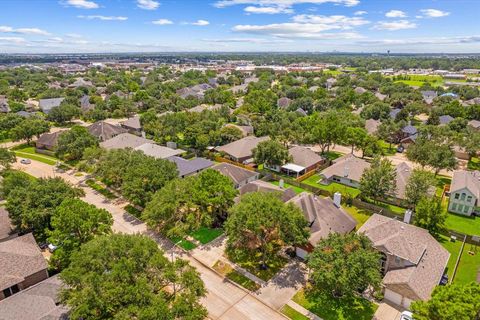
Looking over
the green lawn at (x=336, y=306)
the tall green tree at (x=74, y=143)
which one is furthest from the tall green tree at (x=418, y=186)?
the tall green tree at (x=74, y=143)

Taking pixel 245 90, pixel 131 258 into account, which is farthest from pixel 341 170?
pixel 245 90

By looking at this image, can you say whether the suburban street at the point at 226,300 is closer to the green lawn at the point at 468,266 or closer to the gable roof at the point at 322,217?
the gable roof at the point at 322,217

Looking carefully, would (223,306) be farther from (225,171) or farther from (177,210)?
(225,171)

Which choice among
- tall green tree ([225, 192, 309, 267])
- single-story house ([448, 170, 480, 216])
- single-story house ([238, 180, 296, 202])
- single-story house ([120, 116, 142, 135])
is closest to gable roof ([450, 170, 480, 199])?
single-story house ([448, 170, 480, 216])

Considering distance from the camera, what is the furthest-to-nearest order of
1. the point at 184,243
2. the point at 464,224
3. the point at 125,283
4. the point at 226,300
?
the point at 464,224
the point at 184,243
the point at 226,300
the point at 125,283

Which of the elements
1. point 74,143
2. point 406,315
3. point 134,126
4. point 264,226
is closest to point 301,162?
point 264,226

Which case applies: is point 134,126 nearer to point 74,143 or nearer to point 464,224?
point 74,143
